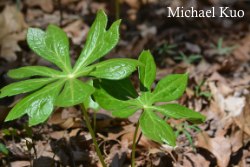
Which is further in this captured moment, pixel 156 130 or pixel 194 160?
pixel 194 160

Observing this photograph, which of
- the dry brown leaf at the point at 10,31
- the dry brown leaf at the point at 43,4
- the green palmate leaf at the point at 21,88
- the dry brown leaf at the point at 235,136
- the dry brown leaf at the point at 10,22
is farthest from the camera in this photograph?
the dry brown leaf at the point at 43,4

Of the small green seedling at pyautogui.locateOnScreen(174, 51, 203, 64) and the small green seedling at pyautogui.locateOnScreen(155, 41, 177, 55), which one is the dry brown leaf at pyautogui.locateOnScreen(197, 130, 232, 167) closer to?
the small green seedling at pyautogui.locateOnScreen(174, 51, 203, 64)

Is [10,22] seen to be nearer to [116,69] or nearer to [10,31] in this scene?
[10,31]

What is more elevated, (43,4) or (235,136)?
(43,4)

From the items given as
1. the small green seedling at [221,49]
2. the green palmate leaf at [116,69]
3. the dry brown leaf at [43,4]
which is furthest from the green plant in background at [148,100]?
the dry brown leaf at [43,4]

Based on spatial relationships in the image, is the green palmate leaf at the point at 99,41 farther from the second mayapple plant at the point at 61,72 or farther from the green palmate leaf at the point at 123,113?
the green palmate leaf at the point at 123,113

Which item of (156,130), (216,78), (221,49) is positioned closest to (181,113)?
(156,130)

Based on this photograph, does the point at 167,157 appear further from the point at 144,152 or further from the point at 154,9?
the point at 154,9

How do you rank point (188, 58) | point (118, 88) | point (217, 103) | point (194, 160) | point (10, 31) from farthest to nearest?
point (188, 58), point (10, 31), point (217, 103), point (194, 160), point (118, 88)
